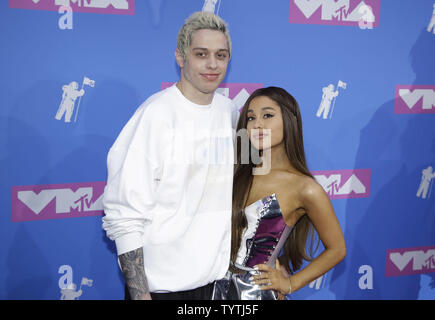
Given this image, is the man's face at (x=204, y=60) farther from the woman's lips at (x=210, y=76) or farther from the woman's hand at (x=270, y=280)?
the woman's hand at (x=270, y=280)

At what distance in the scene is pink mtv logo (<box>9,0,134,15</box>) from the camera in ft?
6.33

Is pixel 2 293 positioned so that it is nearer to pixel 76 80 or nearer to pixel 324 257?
pixel 76 80

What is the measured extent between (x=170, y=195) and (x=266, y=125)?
1.61 feet

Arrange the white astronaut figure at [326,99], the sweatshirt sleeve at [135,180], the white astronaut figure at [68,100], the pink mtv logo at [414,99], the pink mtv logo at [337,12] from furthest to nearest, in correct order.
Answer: the pink mtv logo at [414,99]
the white astronaut figure at [326,99]
the pink mtv logo at [337,12]
the white astronaut figure at [68,100]
the sweatshirt sleeve at [135,180]

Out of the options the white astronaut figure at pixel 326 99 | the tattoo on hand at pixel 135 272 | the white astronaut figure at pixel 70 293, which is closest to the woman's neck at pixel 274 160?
the tattoo on hand at pixel 135 272

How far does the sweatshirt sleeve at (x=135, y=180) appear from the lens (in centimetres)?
146

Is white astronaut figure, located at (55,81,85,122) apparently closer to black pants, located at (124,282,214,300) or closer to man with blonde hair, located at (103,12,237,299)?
man with blonde hair, located at (103,12,237,299)

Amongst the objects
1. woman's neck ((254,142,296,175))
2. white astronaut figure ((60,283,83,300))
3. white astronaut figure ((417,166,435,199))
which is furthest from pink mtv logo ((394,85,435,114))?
white astronaut figure ((60,283,83,300))

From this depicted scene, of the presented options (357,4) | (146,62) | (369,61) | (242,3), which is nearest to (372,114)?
(369,61)

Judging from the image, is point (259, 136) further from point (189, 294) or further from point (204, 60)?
point (189, 294)

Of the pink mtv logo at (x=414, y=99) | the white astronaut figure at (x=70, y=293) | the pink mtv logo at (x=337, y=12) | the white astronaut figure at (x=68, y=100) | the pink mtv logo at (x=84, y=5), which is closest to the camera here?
the pink mtv logo at (x=84, y=5)

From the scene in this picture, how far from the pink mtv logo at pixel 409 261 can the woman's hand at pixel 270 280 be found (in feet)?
4.65

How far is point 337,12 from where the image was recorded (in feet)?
7.96

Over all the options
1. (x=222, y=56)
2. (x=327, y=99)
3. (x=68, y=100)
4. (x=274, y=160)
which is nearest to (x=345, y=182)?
(x=327, y=99)
